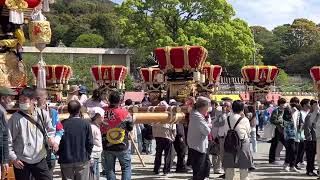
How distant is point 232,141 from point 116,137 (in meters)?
2.05

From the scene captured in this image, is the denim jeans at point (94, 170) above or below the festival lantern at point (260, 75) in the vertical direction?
below

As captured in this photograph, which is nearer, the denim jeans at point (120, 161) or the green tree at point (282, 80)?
the denim jeans at point (120, 161)

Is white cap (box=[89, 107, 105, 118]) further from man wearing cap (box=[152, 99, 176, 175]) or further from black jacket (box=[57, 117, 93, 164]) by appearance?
man wearing cap (box=[152, 99, 176, 175])

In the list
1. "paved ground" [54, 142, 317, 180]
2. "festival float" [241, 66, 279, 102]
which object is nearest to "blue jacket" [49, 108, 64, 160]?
"paved ground" [54, 142, 317, 180]

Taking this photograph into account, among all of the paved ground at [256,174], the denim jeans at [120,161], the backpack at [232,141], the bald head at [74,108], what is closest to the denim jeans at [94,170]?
the denim jeans at [120,161]

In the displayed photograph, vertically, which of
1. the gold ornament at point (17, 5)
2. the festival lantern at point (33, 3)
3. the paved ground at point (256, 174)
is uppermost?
the festival lantern at point (33, 3)

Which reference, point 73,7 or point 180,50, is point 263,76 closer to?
point 180,50

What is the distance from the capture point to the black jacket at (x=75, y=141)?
714 cm

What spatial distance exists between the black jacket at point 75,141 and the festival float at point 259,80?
52.7ft

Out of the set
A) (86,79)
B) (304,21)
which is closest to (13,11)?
(86,79)

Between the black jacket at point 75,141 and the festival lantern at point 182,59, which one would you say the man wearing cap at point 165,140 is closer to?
the festival lantern at point 182,59

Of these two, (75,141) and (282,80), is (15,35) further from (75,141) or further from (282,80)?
(282,80)

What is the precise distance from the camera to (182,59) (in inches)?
461

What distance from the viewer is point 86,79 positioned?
51.0 m
